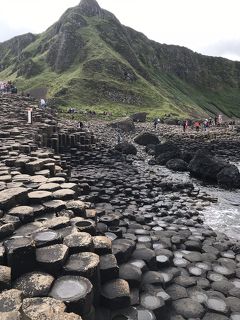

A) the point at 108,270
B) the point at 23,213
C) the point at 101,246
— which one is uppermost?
the point at 23,213

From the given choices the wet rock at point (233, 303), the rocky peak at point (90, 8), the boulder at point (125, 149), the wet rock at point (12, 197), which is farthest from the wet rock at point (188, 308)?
the rocky peak at point (90, 8)

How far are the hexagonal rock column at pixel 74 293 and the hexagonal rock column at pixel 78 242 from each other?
0.81m

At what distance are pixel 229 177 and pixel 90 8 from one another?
116369 mm

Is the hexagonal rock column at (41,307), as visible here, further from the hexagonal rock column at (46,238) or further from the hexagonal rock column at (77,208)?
the hexagonal rock column at (77,208)

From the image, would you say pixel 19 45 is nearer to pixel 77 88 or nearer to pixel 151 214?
pixel 77 88

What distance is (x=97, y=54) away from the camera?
315 feet

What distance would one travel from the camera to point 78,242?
705 cm

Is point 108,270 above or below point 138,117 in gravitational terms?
below

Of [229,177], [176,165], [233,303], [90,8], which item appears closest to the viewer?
[233,303]

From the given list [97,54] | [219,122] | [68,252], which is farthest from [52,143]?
[97,54]

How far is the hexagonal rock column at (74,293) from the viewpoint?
554cm

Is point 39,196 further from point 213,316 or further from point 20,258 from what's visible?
point 213,316

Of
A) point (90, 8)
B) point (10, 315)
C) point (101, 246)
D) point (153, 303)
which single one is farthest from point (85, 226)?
point (90, 8)

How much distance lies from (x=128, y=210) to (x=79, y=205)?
20.3 ft
